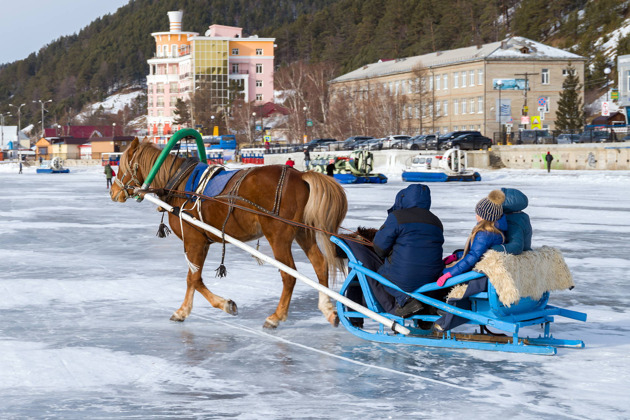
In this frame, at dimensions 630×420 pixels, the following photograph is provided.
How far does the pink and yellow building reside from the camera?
435 ft

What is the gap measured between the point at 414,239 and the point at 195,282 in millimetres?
2616

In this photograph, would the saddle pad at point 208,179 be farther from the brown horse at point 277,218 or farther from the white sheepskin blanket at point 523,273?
the white sheepskin blanket at point 523,273

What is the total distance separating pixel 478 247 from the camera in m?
7.39

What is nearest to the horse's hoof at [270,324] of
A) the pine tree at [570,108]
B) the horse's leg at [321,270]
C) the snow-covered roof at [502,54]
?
the horse's leg at [321,270]

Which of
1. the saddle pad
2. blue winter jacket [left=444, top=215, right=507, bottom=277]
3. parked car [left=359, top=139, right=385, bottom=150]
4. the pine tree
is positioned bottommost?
blue winter jacket [left=444, top=215, right=507, bottom=277]

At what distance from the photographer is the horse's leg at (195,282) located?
914cm

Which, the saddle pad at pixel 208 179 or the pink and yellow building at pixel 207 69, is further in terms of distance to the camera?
the pink and yellow building at pixel 207 69

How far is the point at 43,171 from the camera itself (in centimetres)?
7850

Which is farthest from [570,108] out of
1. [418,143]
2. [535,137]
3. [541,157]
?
[541,157]

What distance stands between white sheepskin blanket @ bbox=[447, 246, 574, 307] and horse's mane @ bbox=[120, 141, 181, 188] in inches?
144

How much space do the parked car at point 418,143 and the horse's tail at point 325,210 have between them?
175 ft

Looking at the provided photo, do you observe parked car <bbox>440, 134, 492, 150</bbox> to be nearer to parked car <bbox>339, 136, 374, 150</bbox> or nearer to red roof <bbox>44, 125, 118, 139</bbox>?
parked car <bbox>339, 136, 374, 150</bbox>

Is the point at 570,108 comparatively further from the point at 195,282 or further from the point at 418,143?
the point at 195,282

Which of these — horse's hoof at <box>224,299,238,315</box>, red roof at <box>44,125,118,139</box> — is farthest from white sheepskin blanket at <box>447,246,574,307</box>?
red roof at <box>44,125,118,139</box>
